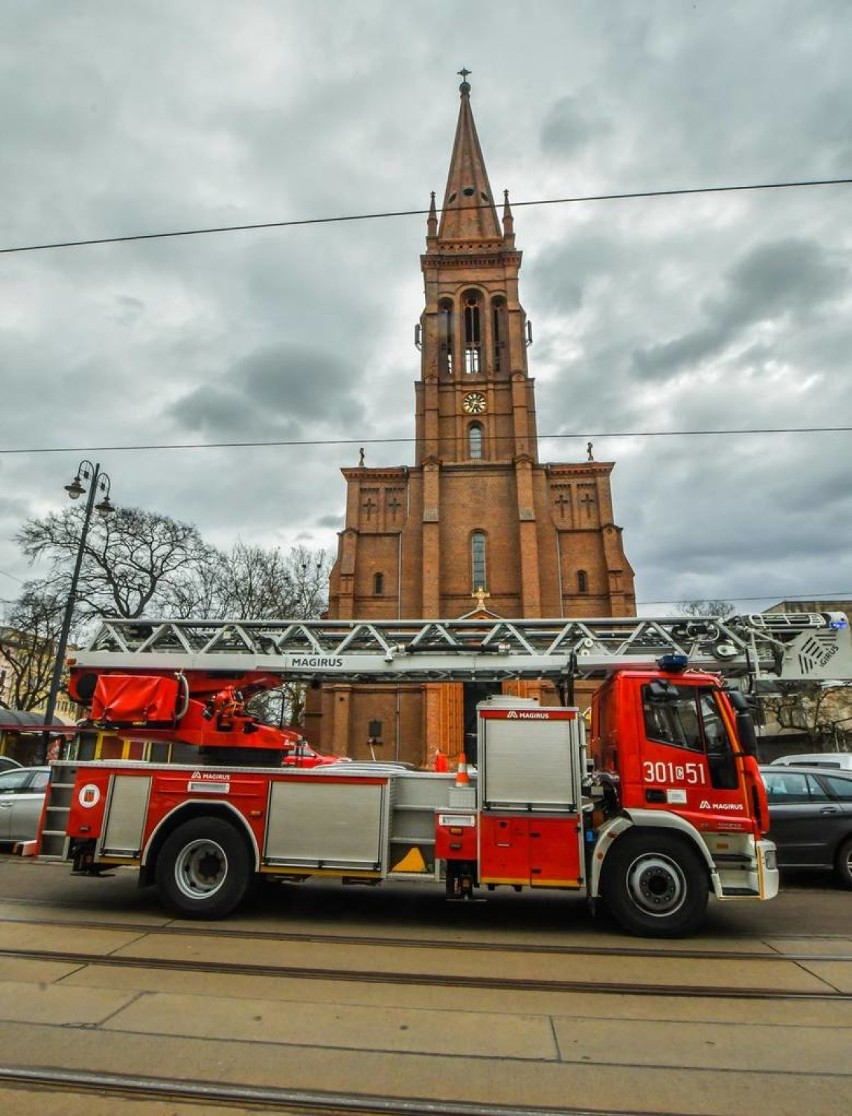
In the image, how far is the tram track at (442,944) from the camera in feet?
19.6

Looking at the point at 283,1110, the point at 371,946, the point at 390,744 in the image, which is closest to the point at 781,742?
the point at 390,744

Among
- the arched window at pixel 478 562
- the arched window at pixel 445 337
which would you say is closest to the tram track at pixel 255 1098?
the arched window at pixel 478 562

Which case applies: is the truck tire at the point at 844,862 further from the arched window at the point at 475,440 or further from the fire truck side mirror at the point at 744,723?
the arched window at the point at 475,440

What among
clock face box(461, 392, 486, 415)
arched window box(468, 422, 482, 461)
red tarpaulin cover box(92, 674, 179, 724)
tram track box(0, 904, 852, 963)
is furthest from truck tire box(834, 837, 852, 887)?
clock face box(461, 392, 486, 415)

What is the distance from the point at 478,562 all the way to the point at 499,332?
1550cm

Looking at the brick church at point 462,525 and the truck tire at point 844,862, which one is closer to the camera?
the truck tire at point 844,862

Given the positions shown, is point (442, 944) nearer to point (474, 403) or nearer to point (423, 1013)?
point (423, 1013)

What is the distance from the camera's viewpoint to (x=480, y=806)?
6.89 m

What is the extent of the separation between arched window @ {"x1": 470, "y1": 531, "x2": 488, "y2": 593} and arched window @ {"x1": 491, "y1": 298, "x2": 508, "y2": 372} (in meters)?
11.2

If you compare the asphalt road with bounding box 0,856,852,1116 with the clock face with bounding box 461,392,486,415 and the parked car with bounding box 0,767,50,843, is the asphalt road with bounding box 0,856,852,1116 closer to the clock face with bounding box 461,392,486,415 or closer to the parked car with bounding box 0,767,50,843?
the parked car with bounding box 0,767,50,843

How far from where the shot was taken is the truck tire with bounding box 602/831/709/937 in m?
6.48

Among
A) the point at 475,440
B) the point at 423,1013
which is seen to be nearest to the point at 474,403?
the point at 475,440

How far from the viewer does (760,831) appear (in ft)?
21.8

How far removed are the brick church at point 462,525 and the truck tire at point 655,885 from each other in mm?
22089
